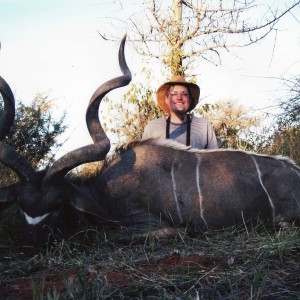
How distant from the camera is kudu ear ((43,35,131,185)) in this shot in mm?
3156

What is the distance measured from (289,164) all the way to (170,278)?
2.08 meters

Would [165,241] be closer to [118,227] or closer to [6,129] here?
[118,227]

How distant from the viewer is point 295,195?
354cm

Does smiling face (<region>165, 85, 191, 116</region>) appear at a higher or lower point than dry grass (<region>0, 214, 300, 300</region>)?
higher

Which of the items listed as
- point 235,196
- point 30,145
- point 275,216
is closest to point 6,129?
point 235,196

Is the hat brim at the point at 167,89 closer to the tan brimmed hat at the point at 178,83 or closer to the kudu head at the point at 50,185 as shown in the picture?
the tan brimmed hat at the point at 178,83

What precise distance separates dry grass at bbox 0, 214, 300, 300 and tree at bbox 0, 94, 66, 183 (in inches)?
122

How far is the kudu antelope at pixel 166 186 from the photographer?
324 cm

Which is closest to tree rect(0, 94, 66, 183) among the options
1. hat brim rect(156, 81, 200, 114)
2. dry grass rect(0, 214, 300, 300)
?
hat brim rect(156, 81, 200, 114)

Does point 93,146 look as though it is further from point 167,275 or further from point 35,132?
point 35,132

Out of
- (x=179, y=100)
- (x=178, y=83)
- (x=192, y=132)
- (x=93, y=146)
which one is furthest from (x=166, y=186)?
(x=178, y=83)

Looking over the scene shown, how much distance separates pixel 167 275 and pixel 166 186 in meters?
1.60

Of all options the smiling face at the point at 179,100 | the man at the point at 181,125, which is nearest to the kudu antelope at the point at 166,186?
the man at the point at 181,125

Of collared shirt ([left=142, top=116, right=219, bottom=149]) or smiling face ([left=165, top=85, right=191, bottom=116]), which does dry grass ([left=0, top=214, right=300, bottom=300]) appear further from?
smiling face ([left=165, top=85, right=191, bottom=116])
